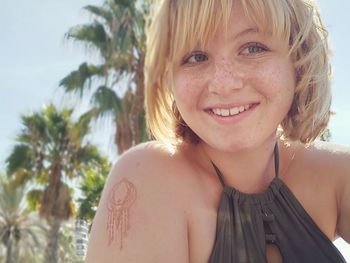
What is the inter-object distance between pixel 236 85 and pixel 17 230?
29634 mm

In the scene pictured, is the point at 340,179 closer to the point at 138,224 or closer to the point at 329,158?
the point at 329,158

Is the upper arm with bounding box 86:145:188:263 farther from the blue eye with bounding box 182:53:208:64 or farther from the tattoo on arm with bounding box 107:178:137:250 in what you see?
Result: the blue eye with bounding box 182:53:208:64

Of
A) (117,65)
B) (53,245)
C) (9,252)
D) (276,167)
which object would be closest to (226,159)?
(276,167)

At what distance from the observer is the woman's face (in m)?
1.49

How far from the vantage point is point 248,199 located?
5.18ft

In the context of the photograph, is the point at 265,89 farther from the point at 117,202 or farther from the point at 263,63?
the point at 117,202

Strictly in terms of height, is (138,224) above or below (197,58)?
below

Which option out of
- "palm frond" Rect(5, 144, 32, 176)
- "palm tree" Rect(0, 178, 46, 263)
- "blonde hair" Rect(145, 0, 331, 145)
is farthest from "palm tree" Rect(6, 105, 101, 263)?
"blonde hair" Rect(145, 0, 331, 145)

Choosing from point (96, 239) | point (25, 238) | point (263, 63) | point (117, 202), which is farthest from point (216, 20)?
point (25, 238)

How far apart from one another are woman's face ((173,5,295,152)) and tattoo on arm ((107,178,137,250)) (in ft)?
0.87

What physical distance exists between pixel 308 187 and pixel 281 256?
0.25m

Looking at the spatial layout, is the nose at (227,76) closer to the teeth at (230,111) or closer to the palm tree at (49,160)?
the teeth at (230,111)

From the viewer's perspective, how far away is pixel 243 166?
1657 millimetres

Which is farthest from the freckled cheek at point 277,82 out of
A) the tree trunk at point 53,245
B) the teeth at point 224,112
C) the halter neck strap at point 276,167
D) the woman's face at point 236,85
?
the tree trunk at point 53,245
